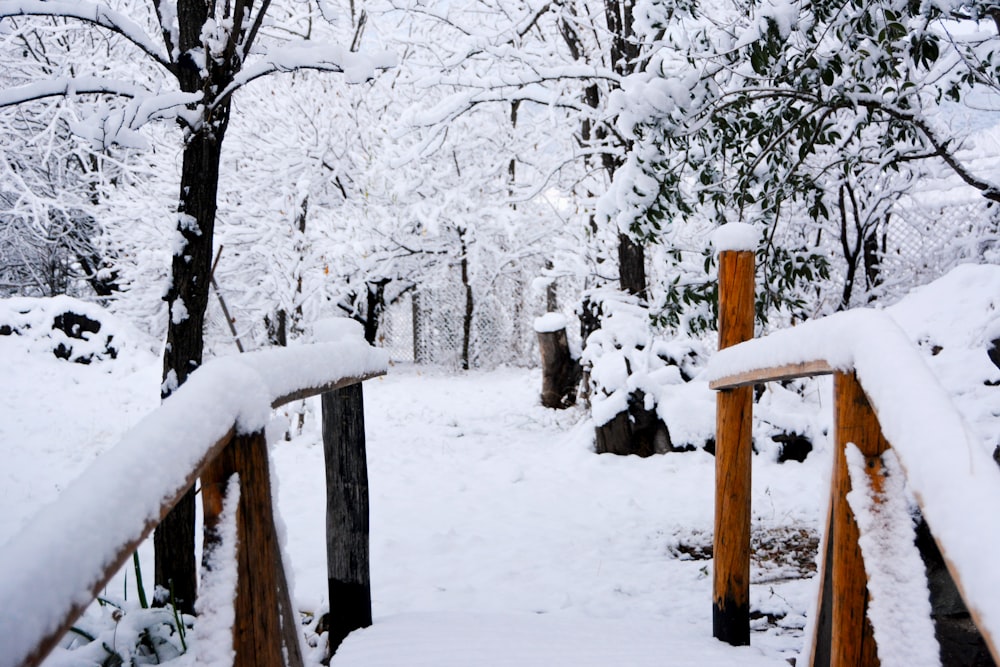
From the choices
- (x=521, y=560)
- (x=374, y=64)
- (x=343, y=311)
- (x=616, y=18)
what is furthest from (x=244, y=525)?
(x=343, y=311)

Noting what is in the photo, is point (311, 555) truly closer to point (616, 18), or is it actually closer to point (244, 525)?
point (244, 525)

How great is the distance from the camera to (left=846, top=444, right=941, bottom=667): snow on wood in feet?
3.70

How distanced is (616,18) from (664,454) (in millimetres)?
→ 4580

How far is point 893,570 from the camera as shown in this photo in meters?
1.19

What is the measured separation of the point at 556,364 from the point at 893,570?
8548 mm

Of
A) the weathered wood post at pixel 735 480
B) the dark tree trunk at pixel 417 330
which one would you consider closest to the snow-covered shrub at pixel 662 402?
the weathered wood post at pixel 735 480

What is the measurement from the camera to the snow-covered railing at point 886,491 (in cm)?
78

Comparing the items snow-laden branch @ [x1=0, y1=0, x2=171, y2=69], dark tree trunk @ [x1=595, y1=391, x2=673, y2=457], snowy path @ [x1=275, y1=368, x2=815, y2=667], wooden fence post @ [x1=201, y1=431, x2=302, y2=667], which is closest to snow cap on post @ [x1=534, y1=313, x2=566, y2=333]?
snowy path @ [x1=275, y1=368, x2=815, y2=667]

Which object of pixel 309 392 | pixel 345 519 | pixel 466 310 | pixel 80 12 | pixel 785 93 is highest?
pixel 80 12

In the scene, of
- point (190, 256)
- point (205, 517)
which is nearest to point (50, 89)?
point (190, 256)

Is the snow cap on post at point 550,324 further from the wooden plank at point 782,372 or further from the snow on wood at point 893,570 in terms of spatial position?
the snow on wood at point 893,570

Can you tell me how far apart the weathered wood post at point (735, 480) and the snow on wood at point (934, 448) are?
52.1 inches

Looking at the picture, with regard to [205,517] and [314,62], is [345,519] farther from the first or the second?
[314,62]

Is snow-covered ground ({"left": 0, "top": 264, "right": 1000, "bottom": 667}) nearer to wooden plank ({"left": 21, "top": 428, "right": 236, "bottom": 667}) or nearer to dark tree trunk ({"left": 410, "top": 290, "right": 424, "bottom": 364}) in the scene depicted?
wooden plank ({"left": 21, "top": 428, "right": 236, "bottom": 667})
